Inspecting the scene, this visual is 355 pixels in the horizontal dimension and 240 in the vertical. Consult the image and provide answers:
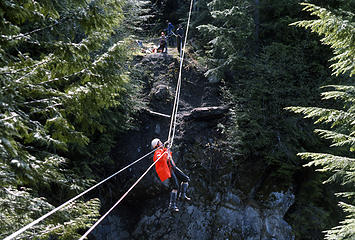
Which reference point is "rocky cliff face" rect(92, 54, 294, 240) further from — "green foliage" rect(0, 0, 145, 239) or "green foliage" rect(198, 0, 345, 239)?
"green foliage" rect(0, 0, 145, 239)

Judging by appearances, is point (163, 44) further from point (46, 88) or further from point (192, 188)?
point (46, 88)

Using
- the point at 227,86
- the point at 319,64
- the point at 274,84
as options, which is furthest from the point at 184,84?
the point at 319,64

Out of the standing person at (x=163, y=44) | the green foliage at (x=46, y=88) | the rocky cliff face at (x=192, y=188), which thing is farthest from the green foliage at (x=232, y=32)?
the green foliage at (x=46, y=88)

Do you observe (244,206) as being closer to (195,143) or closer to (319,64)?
(195,143)

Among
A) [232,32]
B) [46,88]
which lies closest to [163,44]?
[232,32]

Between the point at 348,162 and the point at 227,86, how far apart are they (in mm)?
10133

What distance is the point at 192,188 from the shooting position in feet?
42.6

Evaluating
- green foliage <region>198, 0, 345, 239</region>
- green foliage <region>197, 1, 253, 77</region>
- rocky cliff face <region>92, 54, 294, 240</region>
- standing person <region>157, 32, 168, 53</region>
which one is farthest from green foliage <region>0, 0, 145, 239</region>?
standing person <region>157, 32, 168, 53</region>

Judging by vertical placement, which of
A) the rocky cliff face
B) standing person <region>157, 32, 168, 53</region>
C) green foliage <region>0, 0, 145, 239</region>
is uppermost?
green foliage <region>0, 0, 145, 239</region>

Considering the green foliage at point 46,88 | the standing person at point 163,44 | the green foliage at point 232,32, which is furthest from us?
the standing person at point 163,44

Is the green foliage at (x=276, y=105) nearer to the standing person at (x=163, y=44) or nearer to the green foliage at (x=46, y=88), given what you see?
the standing person at (x=163, y=44)

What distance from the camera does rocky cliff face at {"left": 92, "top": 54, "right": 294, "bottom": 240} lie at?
1220 cm

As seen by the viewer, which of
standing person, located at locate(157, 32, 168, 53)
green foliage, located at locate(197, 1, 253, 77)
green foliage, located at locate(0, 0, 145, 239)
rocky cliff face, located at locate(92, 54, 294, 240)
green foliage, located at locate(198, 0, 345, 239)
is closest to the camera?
green foliage, located at locate(0, 0, 145, 239)

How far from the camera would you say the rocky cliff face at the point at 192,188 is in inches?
480
